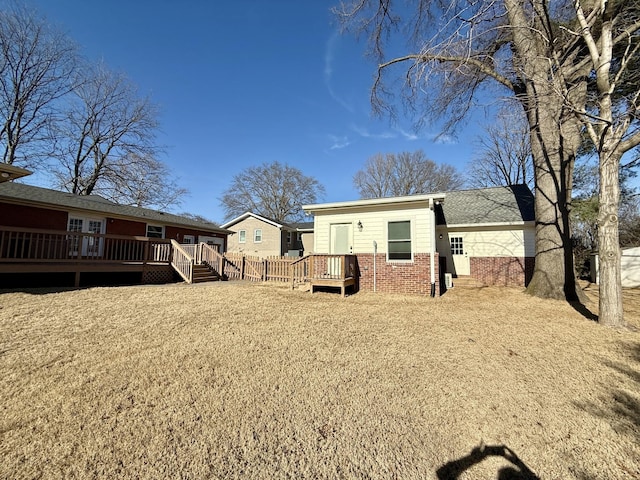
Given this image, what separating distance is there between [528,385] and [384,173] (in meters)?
29.6

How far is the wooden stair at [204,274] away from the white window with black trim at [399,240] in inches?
308

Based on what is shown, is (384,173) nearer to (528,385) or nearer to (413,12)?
(413,12)

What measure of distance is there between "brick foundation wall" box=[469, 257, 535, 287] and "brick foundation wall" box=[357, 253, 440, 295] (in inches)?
175

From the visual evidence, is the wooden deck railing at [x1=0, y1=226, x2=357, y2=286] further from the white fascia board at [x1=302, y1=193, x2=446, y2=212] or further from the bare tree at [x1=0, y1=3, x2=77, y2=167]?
the bare tree at [x1=0, y1=3, x2=77, y2=167]

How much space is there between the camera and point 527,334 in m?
4.79

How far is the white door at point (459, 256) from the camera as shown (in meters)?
12.6

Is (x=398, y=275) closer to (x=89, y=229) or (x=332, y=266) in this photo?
(x=332, y=266)

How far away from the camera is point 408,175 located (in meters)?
29.8

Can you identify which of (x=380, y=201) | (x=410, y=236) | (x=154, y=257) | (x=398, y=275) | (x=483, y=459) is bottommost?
(x=483, y=459)

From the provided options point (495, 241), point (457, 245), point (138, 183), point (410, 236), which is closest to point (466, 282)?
point (457, 245)

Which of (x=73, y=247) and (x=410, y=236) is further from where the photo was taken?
(x=73, y=247)

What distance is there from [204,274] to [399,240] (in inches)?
330

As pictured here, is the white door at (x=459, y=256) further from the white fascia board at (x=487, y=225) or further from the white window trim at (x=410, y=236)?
the white window trim at (x=410, y=236)

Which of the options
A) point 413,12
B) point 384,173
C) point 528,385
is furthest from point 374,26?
point 384,173
